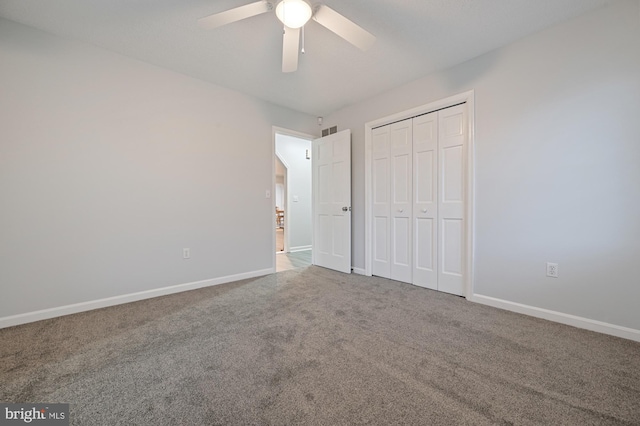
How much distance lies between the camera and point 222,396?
4.10 feet

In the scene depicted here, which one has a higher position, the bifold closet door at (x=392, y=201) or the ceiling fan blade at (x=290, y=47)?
the ceiling fan blade at (x=290, y=47)

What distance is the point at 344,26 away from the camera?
1.71m

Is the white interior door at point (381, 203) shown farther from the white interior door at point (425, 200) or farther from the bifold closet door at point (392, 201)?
the white interior door at point (425, 200)

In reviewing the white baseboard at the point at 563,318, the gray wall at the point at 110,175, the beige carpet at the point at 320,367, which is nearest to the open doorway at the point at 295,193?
the gray wall at the point at 110,175

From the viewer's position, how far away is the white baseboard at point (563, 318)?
71.9 inches

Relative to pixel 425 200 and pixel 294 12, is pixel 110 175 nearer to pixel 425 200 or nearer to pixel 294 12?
pixel 294 12

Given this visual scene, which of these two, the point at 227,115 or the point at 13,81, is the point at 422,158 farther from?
the point at 13,81

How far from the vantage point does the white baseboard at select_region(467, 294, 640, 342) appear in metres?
1.83

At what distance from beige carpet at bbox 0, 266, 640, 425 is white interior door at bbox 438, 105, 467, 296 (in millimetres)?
433

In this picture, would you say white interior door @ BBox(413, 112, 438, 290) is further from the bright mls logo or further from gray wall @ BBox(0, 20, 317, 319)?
the bright mls logo

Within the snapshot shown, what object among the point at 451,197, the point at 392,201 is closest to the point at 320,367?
the point at 451,197

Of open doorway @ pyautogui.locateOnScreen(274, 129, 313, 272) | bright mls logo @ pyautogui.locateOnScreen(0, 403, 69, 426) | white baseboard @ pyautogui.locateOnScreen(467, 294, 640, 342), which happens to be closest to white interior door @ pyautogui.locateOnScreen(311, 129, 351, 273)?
open doorway @ pyautogui.locateOnScreen(274, 129, 313, 272)

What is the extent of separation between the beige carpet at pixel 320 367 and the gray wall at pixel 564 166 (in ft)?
1.09

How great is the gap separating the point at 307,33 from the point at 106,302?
3.15 meters
